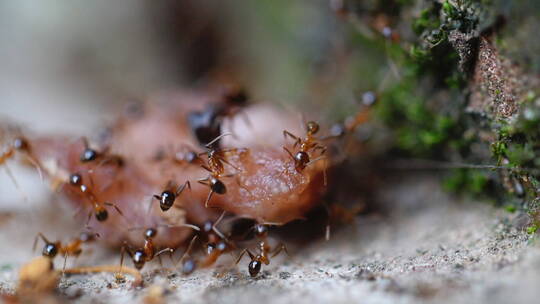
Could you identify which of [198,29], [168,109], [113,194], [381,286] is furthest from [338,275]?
[198,29]

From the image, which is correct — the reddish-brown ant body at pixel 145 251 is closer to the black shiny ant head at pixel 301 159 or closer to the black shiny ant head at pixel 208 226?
the black shiny ant head at pixel 208 226

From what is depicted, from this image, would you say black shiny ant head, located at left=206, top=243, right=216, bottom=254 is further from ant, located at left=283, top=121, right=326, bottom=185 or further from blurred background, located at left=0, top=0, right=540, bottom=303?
blurred background, located at left=0, top=0, right=540, bottom=303

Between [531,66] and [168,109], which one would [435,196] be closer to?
[531,66]

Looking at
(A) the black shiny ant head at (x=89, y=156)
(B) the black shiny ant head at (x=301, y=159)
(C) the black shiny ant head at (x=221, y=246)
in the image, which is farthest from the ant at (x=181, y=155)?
(B) the black shiny ant head at (x=301, y=159)

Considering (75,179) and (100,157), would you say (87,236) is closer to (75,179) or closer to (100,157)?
(75,179)

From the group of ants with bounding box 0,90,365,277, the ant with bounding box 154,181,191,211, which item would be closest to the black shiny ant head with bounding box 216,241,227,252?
the group of ants with bounding box 0,90,365,277

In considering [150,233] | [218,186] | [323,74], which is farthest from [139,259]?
[323,74]
